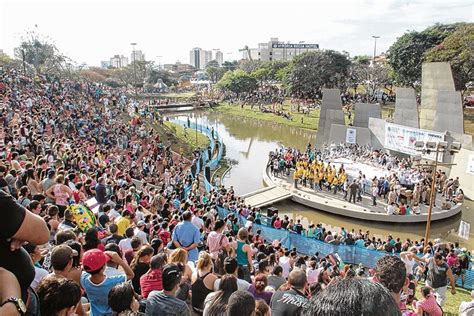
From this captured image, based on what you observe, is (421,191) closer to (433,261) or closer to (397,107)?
(397,107)

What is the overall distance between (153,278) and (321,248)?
907 centimetres

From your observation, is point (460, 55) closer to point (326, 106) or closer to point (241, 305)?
point (326, 106)

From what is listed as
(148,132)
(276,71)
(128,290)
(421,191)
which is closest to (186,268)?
(128,290)

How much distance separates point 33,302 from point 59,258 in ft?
3.56

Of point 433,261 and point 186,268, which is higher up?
point 186,268

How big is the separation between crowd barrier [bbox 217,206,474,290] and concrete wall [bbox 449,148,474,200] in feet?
36.0

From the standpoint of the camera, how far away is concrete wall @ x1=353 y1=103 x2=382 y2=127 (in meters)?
29.1

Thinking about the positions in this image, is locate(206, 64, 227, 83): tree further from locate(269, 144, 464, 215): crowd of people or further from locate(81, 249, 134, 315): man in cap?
locate(81, 249, 134, 315): man in cap

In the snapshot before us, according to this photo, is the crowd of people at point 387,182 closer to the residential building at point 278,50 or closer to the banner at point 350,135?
the banner at point 350,135

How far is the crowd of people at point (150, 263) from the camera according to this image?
7.63 ft

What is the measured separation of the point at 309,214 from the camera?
1989 centimetres

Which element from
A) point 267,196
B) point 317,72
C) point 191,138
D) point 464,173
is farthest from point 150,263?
point 317,72

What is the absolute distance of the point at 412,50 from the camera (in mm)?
49750

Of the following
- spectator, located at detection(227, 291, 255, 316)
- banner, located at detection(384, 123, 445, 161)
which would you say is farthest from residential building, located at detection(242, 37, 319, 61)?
spectator, located at detection(227, 291, 255, 316)
